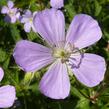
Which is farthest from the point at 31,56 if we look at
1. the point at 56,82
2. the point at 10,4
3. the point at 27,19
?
the point at 10,4

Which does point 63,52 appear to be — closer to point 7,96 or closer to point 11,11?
point 7,96

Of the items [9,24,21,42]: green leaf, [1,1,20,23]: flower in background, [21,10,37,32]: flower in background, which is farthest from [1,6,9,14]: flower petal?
[9,24,21,42]: green leaf

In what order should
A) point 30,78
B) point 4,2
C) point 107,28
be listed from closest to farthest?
point 30,78, point 107,28, point 4,2

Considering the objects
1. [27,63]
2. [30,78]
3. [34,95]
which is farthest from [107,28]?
[27,63]

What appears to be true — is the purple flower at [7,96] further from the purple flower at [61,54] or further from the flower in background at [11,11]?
the flower in background at [11,11]

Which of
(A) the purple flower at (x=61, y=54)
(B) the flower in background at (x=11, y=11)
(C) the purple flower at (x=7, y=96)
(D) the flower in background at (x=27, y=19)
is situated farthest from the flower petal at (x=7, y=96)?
(B) the flower in background at (x=11, y=11)

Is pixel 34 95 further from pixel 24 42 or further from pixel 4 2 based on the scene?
pixel 4 2

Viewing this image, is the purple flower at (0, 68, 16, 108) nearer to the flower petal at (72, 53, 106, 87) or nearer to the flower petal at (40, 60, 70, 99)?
the flower petal at (40, 60, 70, 99)
